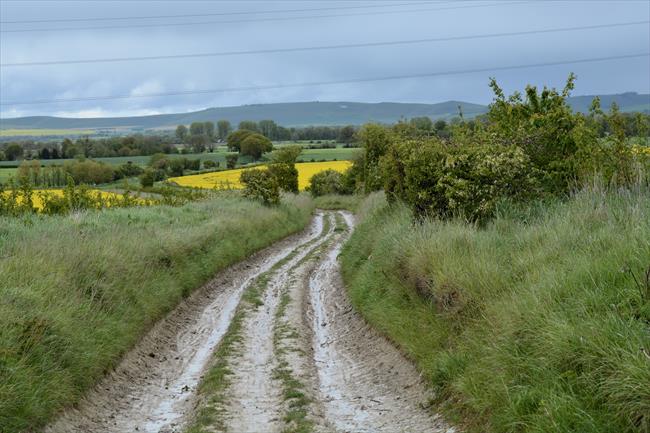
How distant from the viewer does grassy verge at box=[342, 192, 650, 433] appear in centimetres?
556

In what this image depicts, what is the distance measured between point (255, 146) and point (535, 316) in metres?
87.0

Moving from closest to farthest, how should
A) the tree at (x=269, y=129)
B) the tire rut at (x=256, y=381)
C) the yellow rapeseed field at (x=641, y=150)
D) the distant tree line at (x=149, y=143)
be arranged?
the tire rut at (x=256, y=381), the yellow rapeseed field at (x=641, y=150), the distant tree line at (x=149, y=143), the tree at (x=269, y=129)

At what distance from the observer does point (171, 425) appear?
26.4 ft

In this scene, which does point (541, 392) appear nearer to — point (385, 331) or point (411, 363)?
point (411, 363)

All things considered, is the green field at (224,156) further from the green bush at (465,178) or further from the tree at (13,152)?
the green bush at (465,178)

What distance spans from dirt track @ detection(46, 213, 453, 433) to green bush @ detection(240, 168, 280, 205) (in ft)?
68.6

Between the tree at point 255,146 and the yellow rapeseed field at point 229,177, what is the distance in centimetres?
571

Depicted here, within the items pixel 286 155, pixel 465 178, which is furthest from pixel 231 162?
pixel 465 178

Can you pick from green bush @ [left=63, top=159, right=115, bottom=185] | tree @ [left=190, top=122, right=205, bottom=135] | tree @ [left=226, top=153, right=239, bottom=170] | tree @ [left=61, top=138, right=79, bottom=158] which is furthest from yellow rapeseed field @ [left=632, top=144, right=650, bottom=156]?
tree @ [left=190, top=122, right=205, bottom=135]

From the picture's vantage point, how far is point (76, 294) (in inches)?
420

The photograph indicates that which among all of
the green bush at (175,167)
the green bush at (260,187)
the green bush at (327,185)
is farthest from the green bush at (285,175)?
the green bush at (175,167)

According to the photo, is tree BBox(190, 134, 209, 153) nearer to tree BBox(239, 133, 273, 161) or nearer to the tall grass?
tree BBox(239, 133, 273, 161)

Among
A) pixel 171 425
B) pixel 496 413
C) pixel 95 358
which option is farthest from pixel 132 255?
pixel 496 413

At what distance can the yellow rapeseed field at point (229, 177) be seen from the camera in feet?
210
